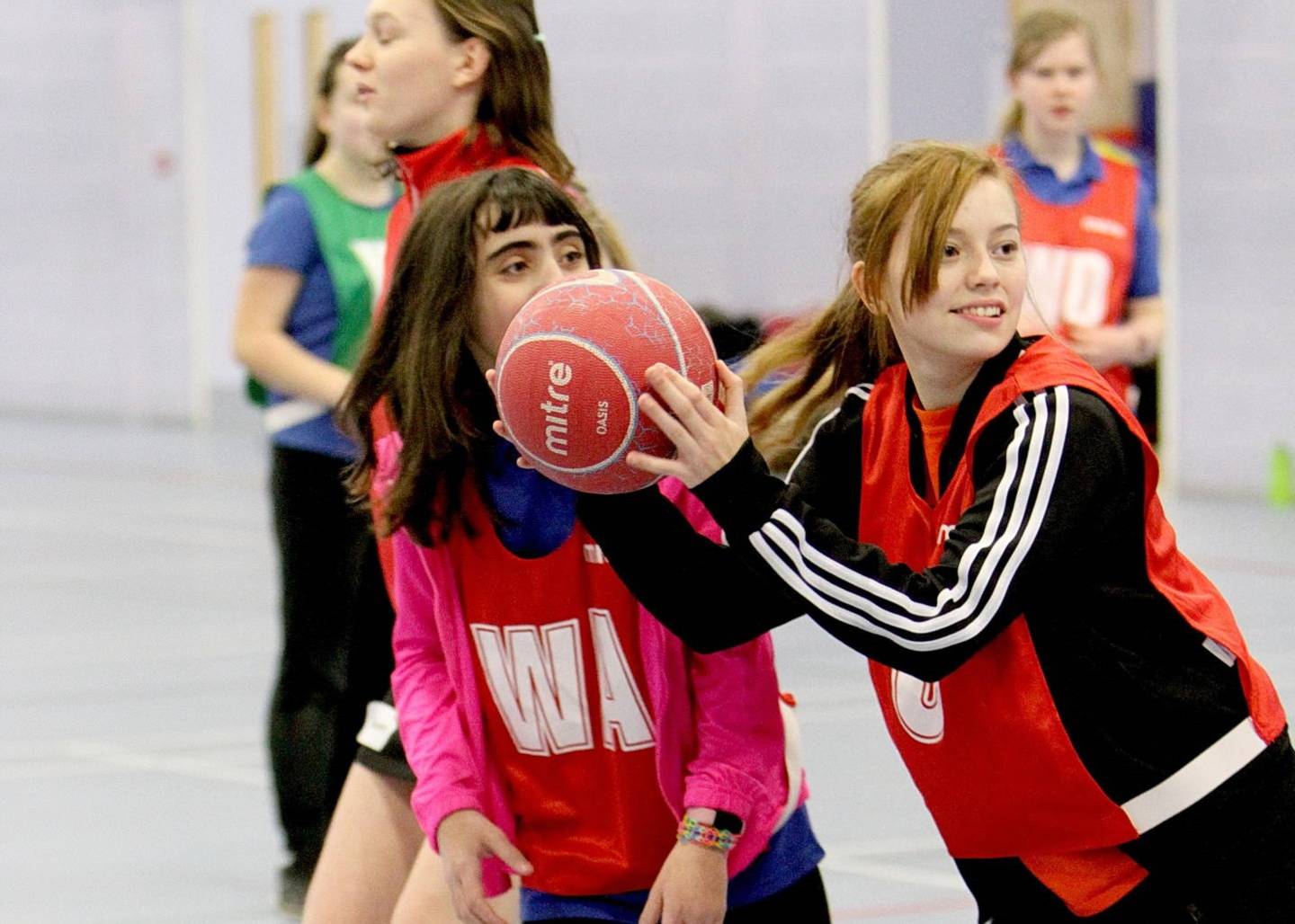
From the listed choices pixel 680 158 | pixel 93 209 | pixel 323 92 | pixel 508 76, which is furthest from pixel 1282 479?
pixel 93 209

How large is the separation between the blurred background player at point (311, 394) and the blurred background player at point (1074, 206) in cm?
168

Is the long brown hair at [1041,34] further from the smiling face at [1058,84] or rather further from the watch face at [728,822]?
the watch face at [728,822]

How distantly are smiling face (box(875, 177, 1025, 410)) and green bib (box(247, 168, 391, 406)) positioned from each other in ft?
8.39

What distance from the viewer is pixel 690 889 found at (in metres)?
2.54

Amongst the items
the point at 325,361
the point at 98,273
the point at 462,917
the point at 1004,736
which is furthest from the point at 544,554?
the point at 98,273

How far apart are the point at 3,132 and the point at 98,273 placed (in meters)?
1.56

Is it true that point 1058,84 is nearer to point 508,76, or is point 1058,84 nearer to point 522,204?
point 508,76

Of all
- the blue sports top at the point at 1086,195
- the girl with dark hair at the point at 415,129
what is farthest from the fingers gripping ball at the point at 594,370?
the blue sports top at the point at 1086,195

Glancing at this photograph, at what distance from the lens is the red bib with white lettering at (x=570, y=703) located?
269 centimetres

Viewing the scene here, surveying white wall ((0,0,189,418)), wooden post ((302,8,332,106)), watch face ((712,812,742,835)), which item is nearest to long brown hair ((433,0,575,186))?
watch face ((712,812,742,835))

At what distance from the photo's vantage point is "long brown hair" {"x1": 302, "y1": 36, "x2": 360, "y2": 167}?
194 inches

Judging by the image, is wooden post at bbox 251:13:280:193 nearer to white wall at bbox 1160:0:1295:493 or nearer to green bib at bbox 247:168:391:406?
white wall at bbox 1160:0:1295:493

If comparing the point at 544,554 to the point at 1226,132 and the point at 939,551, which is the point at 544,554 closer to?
the point at 939,551

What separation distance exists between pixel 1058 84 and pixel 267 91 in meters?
10.4
